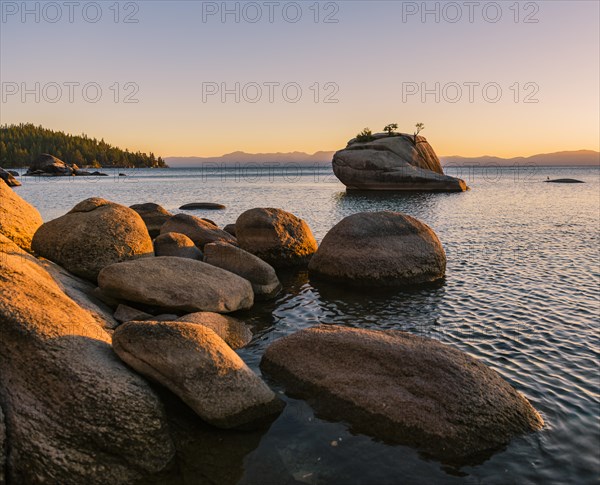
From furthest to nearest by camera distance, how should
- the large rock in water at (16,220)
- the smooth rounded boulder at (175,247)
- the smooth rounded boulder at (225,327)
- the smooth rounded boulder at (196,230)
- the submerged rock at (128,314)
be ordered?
the smooth rounded boulder at (196,230)
the smooth rounded boulder at (175,247)
the large rock in water at (16,220)
the submerged rock at (128,314)
the smooth rounded boulder at (225,327)

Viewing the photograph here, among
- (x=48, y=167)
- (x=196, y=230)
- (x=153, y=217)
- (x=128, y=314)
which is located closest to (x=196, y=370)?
(x=128, y=314)

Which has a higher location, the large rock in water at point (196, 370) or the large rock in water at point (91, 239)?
the large rock in water at point (91, 239)

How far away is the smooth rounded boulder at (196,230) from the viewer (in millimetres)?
19766

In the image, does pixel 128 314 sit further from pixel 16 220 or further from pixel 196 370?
pixel 16 220

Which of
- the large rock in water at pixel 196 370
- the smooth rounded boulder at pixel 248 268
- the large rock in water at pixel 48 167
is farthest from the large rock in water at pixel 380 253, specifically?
the large rock in water at pixel 48 167

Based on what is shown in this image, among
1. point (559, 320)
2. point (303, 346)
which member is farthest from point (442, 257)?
point (303, 346)

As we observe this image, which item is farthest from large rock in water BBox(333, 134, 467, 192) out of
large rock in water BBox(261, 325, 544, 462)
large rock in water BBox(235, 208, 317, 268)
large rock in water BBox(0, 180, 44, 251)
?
large rock in water BBox(261, 325, 544, 462)

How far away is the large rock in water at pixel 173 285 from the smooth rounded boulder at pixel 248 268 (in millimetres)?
1603

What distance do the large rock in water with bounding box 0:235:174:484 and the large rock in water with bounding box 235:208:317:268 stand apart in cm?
1164

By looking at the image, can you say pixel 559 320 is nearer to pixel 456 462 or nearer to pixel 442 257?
pixel 442 257

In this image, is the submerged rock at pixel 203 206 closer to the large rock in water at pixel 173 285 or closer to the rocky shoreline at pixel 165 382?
the large rock in water at pixel 173 285

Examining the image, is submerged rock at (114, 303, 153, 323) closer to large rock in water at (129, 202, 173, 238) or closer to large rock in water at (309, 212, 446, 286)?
large rock in water at (309, 212, 446, 286)

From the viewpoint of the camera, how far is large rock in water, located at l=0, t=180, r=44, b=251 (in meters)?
13.5

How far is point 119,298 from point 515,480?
31.6ft
